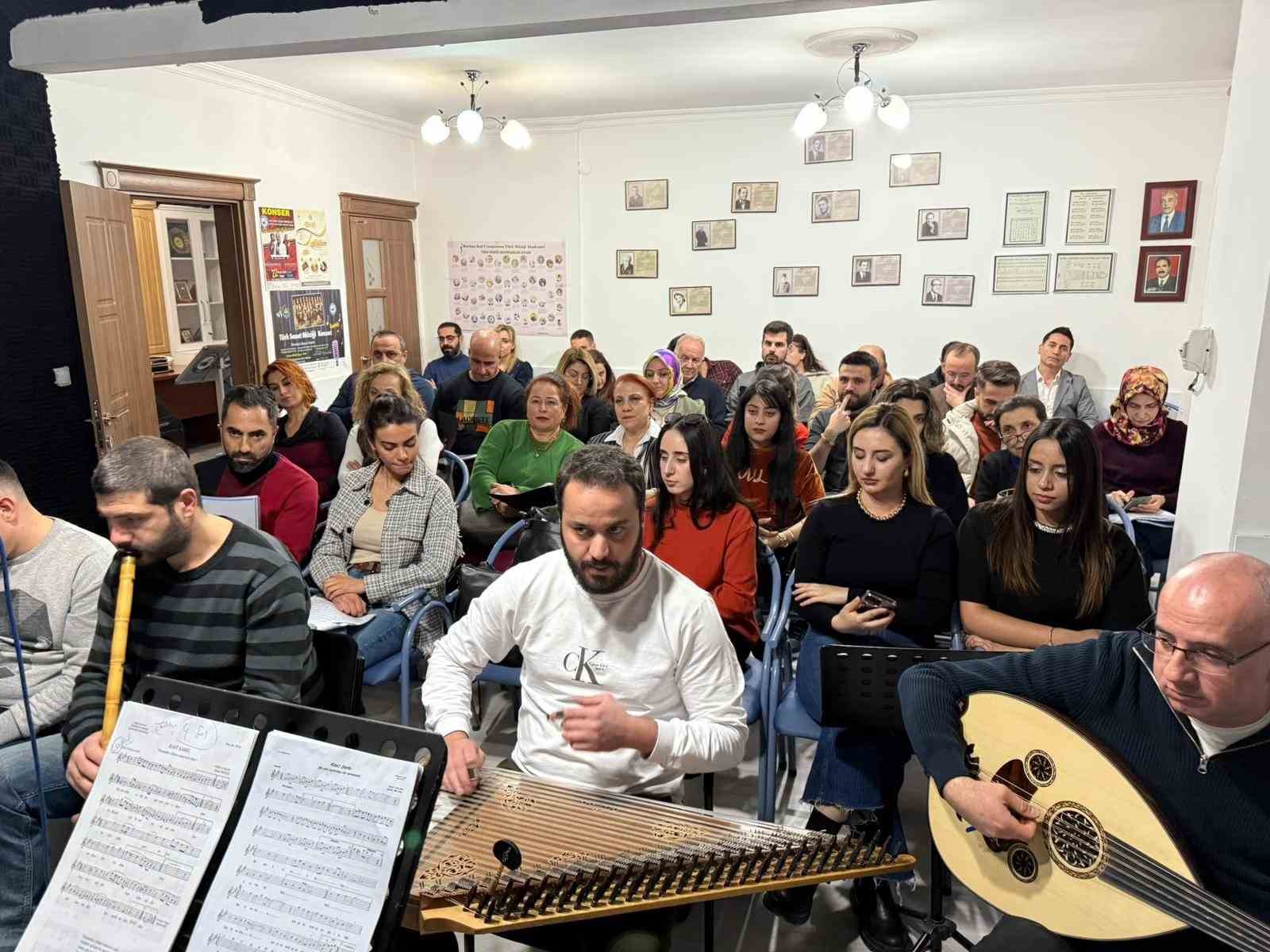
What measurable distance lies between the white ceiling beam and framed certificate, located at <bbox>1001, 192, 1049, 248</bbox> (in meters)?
4.44

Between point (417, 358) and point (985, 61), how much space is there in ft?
18.8

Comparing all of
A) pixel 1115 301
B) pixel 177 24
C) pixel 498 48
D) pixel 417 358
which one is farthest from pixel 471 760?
pixel 417 358

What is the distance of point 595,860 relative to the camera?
1541 millimetres

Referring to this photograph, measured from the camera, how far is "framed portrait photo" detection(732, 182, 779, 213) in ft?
24.5

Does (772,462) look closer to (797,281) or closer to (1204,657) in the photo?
(1204,657)

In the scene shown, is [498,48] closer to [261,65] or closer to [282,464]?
[261,65]

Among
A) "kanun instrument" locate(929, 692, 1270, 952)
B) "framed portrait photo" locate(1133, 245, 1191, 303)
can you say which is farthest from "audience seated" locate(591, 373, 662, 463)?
"framed portrait photo" locate(1133, 245, 1191, 303)

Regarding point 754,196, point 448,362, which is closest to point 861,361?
point 754,196

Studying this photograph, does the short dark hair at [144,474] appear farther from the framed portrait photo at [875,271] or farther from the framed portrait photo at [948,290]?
the framed portrait photo at [948,290]

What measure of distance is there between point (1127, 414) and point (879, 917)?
306 cm

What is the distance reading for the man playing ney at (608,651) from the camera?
1.87 meters

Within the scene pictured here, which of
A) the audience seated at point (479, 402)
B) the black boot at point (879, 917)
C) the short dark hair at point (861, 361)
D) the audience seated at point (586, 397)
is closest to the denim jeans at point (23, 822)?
the black boot at point (879, 917)

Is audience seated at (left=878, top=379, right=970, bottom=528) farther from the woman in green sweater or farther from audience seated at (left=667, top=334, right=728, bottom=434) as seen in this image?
audience seated at (left=667, top=334, right=728, bottom=434)

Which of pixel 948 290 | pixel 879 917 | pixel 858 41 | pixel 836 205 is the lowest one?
pixel 879 917
